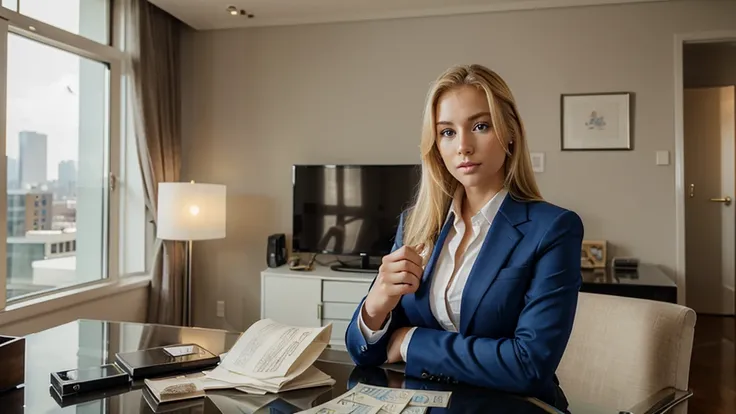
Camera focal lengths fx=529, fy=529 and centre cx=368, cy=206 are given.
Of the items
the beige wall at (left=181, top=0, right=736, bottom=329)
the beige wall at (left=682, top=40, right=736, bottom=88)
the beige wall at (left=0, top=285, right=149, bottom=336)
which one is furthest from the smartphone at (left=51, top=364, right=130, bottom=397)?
the beige wall at (left=682, top=40, right=736, bottom=88)

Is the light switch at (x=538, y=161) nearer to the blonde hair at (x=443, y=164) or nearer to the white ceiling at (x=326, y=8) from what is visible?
the white ceiling at (x=326, y=8)

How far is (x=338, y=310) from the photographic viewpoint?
328cm

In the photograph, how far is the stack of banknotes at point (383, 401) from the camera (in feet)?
2.87

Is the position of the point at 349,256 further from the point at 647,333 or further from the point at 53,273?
the point at 647,333

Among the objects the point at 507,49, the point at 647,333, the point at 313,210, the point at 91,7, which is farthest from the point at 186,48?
the point at 647,333

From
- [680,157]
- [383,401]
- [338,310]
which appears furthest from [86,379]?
[680,157]

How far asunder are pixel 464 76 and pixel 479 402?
24.6 inches

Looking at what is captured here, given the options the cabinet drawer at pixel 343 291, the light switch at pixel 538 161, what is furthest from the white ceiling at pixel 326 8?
the cabinet drawer at pixel 343 291

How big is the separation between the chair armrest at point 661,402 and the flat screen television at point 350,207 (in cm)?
221

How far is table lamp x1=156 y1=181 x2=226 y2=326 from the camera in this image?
3229 millimetres

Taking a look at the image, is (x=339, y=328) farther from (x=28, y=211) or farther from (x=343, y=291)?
(x=28, y=211)

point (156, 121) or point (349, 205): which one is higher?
point (156, 121)

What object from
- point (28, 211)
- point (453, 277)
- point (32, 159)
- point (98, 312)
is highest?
point (32, 159)

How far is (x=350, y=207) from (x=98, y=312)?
66.4 inches
